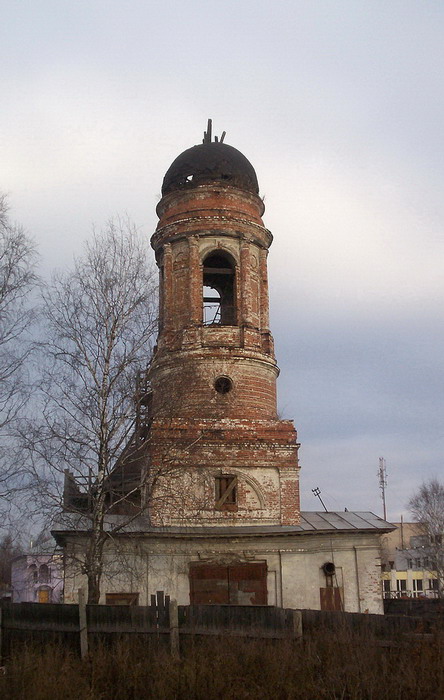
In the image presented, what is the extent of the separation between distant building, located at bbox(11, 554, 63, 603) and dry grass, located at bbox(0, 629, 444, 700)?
17.2 feet

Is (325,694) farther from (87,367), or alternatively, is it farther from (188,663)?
(87,367)

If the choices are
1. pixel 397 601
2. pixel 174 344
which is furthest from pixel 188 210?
pixel 397 601

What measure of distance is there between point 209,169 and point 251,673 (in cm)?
1633

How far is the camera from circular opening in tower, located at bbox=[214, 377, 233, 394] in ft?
68.3

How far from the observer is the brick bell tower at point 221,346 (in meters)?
19.5

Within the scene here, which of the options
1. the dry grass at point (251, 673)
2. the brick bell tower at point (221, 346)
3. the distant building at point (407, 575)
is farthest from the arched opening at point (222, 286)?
the distant building at point (407, 575)

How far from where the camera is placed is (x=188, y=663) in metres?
9.16

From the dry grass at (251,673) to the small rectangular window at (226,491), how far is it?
30.8 feet

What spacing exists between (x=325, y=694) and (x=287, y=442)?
40.1ft

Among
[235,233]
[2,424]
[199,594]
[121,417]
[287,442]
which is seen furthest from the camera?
[235,233]

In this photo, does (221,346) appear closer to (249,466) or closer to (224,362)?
(224,362)

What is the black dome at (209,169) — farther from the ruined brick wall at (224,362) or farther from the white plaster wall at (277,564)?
the white plaster wall at (277,564)

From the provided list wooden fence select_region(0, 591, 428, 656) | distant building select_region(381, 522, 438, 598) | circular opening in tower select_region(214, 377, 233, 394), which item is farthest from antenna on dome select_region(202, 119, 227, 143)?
distant building select_region(381, 522, 438, 598)

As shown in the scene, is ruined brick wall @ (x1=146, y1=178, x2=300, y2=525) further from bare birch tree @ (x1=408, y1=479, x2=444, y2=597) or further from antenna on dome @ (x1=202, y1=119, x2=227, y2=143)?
bare birch tree @ (x1=408, y1=479, x2=444, y2=597)
